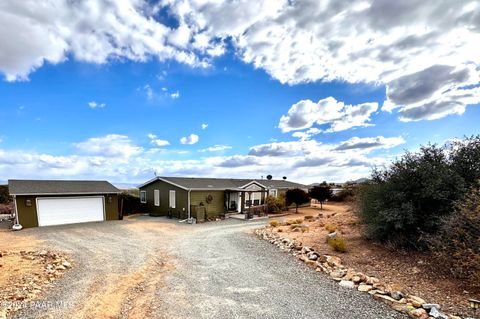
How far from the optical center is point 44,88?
14.8 m

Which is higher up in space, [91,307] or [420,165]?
[420,165]

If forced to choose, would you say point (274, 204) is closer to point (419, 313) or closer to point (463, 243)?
point (463, 243)

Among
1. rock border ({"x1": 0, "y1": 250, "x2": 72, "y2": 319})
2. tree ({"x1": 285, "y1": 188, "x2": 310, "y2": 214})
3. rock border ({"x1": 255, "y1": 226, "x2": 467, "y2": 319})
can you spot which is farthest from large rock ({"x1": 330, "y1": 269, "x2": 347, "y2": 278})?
tree ({"x1": 285, "y1": 188, "x2": 310, "y2": 214})

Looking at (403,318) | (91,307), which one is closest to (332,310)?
(403,318)

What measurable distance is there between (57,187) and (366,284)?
61.4ft

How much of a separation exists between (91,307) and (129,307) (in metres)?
0.74

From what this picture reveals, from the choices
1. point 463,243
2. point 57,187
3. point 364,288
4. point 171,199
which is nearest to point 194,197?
point 171,199

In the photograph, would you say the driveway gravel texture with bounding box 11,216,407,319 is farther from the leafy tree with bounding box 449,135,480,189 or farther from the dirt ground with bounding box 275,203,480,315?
the leafy tree with bounding box 449,135,480,189

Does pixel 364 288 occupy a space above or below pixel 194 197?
below

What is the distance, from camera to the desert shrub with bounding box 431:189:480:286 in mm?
5883

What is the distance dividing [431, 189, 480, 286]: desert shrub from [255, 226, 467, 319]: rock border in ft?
4.58

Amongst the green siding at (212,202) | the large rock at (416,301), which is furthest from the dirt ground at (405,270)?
the green siding at (212,202)

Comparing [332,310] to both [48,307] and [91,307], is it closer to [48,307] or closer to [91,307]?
[91,307]

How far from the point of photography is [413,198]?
8.73 meters
